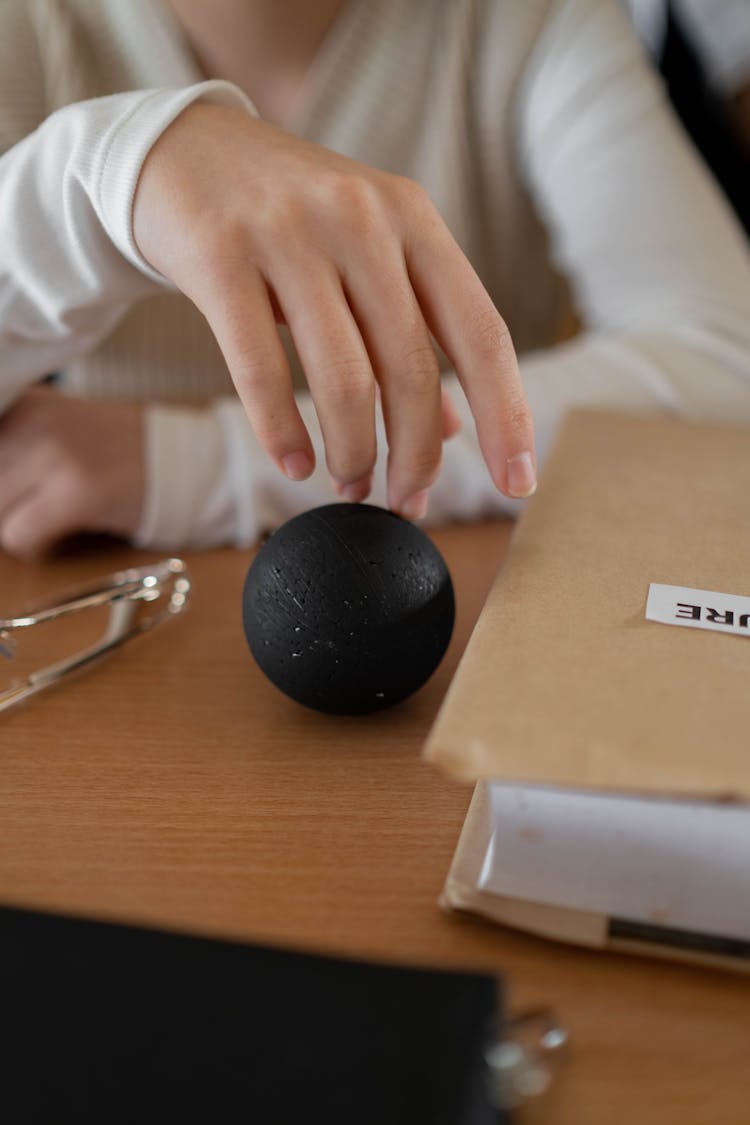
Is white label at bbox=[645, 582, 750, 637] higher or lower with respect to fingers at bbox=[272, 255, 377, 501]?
lower

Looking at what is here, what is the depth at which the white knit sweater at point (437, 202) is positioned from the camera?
50 centimetres

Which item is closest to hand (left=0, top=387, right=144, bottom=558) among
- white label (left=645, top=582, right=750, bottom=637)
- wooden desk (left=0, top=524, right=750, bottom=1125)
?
wooden desk (left=0, top=524, right=750, bottom=1125)

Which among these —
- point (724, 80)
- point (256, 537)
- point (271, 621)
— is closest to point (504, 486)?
point (271, 621)

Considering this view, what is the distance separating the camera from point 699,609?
35 cm

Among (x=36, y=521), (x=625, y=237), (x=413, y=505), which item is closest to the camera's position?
(x=413, y=505)

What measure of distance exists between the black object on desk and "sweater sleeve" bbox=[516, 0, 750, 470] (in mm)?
488

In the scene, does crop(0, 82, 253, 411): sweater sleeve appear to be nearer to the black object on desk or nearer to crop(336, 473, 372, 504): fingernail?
crop(336, 473, 372, 504): fingernail

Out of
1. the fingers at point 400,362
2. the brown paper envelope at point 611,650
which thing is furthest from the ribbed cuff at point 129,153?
the brown paper envelope at point 611,650

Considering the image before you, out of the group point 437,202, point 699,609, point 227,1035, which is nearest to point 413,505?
point 699,609

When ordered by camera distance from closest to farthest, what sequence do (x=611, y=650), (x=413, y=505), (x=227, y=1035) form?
1. (x=227, y=1035)
2. (x=611, y=650)
3. (x=413, y=505)

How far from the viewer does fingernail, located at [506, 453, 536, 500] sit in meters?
0.40

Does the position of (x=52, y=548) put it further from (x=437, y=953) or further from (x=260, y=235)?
(x=437, y=953)

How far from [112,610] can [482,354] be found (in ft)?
0.82

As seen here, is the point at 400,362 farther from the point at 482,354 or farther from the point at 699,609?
the point at 699,609
